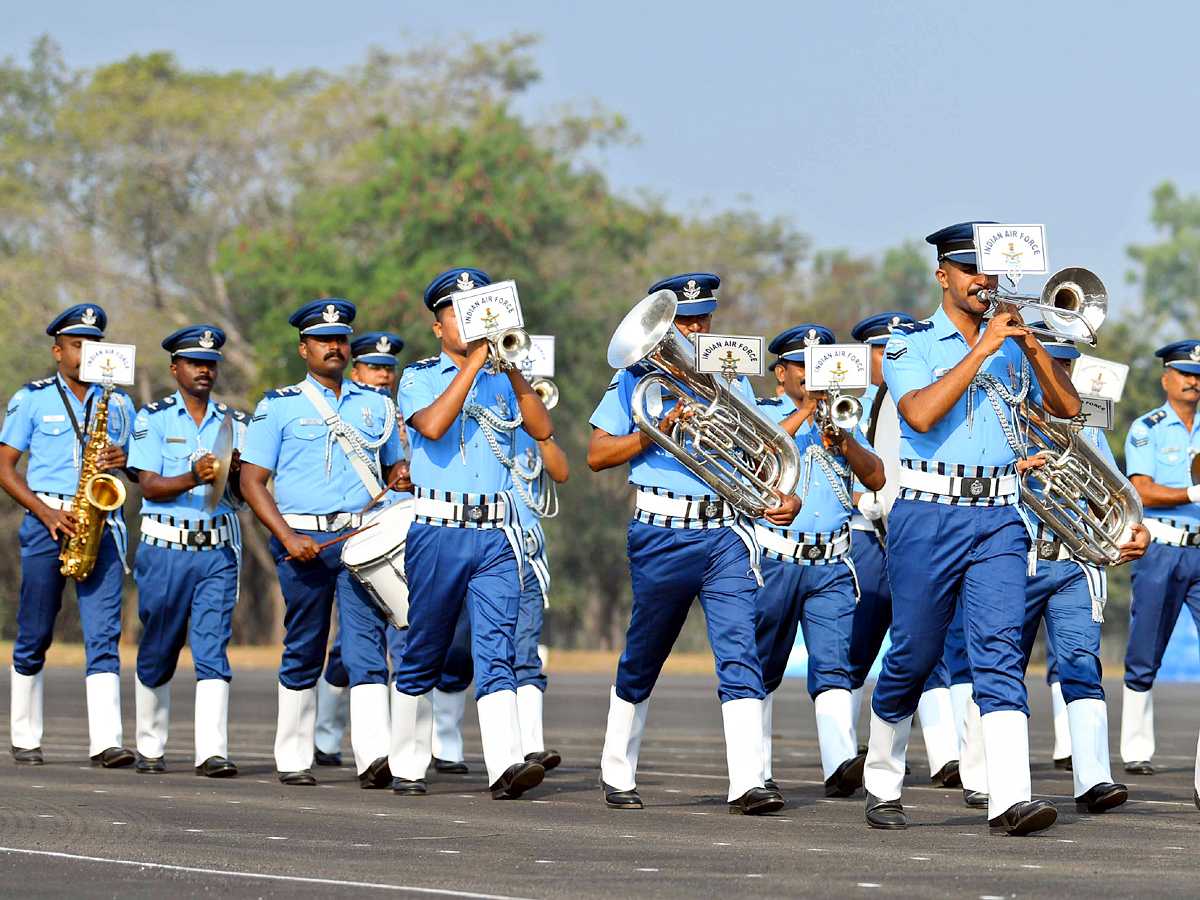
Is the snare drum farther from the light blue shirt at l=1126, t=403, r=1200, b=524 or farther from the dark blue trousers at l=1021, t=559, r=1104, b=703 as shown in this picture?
the light blue shirt at l=1126, t=403, r=1200, b=524

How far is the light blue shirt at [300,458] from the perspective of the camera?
11.5 metres

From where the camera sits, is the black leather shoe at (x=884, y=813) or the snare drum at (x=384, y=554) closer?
the black leather shoe at (x=884, y=813)

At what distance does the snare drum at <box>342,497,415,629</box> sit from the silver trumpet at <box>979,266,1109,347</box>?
3648 mm

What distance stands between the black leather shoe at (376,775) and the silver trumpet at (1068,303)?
444cm

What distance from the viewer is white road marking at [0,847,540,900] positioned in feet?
22.7

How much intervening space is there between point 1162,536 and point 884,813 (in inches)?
166

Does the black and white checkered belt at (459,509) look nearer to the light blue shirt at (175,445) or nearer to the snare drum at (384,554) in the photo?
the snare drum at (384,554)

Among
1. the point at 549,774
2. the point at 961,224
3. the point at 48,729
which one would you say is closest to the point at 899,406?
the point at 961,224

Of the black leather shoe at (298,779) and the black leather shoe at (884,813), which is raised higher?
the black leather shoe at (884,813)

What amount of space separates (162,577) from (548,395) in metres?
2.98

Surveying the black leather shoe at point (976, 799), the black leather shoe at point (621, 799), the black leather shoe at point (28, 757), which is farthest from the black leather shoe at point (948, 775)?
the black leather shoe at point (28, 757)

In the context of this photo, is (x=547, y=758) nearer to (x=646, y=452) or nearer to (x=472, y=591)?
(x=472, y=591)

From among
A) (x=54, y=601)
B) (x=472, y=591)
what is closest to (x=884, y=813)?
(x=472, y=591)

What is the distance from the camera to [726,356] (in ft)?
31.4
